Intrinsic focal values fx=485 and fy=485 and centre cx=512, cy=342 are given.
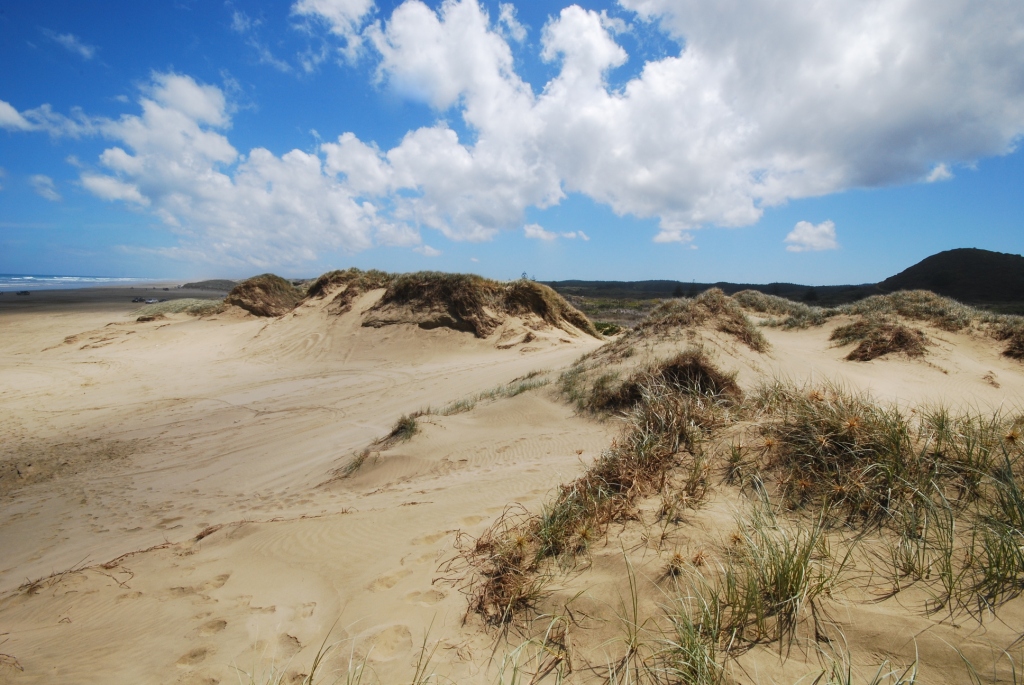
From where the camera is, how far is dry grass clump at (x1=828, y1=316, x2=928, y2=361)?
389 inches

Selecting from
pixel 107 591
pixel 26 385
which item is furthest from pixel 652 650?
pixel 26 385

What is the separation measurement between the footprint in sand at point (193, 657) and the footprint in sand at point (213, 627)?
122 millimetres

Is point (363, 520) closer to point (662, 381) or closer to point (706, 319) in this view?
point (662, 381)

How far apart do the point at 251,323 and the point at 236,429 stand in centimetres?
1250

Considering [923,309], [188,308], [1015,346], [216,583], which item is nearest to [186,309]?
[188,308]

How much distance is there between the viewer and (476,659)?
211 centimetres

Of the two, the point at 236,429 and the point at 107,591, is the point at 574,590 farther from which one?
the point at 236,429

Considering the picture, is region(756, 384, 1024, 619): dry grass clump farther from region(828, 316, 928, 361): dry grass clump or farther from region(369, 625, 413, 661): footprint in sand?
region(828, 316, 928, 361): dry grass clump

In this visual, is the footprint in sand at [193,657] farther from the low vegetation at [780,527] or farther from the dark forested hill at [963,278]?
the dark forested hill at [963,278]

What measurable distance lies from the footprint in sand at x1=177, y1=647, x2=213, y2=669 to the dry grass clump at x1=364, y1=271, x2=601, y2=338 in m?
12.5

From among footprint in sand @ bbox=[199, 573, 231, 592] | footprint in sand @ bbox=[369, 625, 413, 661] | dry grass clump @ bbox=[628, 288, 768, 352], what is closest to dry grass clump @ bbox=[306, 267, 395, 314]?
dry grass clump @ bbox=[628, 288, 768, 352]

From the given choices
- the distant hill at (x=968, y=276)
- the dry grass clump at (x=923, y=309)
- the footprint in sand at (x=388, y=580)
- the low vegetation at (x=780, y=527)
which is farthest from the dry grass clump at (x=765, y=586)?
the distant hill at (x=968, y=276)

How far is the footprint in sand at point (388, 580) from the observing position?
111 inches

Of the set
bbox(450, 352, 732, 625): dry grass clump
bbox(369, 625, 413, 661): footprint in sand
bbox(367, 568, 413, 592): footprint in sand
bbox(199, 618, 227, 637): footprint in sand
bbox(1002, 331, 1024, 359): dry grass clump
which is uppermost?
bbox(1002, 331, 1024, 359): dry grass clump
